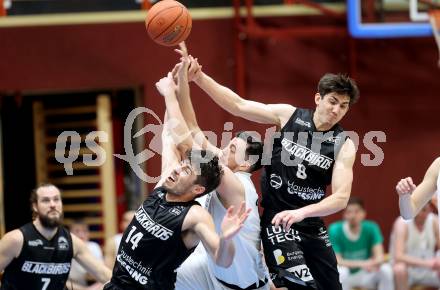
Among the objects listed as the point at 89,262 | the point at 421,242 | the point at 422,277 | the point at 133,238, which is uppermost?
the point at 133,238

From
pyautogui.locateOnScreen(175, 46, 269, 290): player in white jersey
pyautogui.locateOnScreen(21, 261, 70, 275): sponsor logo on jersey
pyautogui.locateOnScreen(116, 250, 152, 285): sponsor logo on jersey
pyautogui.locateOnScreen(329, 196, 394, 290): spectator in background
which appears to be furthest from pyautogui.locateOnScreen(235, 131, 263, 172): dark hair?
pyautogui.locateOnScreen(329, 196, 394, 290): spectator in background

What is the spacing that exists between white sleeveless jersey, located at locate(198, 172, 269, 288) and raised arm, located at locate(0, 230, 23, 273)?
57.7 inches

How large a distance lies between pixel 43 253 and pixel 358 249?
411 centimetres

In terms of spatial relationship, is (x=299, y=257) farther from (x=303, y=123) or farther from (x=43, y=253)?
(x=43, y=253)

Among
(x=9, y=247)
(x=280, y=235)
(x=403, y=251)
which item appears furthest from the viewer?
(x=403, y=251)

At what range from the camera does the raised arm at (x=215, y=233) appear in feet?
18.3

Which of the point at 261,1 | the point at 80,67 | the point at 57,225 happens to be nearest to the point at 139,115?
the point at 80,67

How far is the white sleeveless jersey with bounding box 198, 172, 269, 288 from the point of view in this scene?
6.60 m

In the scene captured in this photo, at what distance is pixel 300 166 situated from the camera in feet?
22.0

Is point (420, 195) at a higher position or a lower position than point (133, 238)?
higher

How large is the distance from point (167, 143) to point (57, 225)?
3.96ft

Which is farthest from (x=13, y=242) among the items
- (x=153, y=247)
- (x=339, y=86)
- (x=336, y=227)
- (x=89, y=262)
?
(x=336, y=227)

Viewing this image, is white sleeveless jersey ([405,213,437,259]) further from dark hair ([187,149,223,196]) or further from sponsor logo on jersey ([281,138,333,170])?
dark hair ([187,149,223,196])

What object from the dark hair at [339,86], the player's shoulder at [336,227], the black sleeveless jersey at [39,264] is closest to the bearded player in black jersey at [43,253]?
the black sleeveless jersey at [39,264]
